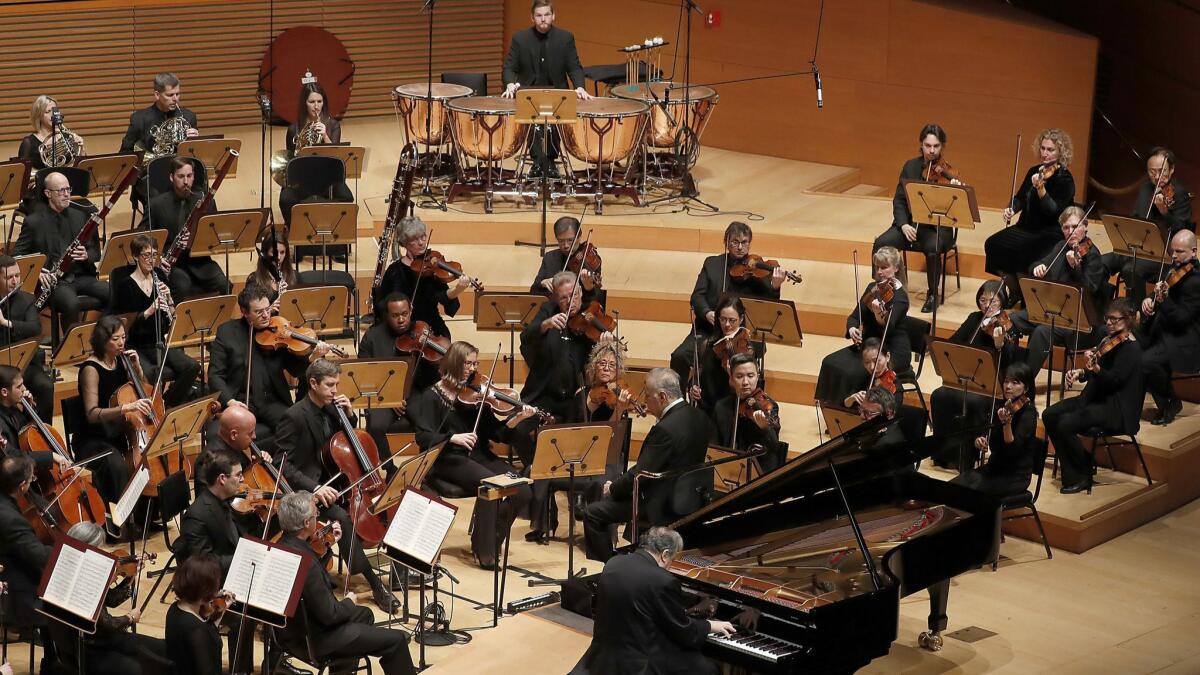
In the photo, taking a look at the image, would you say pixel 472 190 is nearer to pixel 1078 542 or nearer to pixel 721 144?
pixel 721 144

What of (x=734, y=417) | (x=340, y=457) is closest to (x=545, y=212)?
(x=734, y=417)

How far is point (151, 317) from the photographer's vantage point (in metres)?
8.17

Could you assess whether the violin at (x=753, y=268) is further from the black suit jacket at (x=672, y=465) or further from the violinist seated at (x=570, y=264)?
the black suit jacket at (x=672, y=465)

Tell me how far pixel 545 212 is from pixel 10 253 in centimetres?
317

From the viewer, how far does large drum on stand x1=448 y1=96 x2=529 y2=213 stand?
10.5 meters

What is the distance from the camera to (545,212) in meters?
10.2

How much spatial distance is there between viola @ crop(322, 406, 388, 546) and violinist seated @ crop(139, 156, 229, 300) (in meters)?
2.04

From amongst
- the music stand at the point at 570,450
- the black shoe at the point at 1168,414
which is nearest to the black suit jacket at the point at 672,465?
the music stand at the point at 570,450

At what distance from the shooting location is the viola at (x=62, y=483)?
6723 millimetres

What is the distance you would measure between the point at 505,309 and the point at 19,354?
7.50ft

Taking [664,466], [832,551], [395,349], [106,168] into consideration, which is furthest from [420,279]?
[832,551]

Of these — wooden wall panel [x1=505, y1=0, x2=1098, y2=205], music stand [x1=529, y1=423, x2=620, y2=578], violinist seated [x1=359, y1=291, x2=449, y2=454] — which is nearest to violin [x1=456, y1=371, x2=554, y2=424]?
violinist seated [x1=359, y1=291, x2=449, y2=454]

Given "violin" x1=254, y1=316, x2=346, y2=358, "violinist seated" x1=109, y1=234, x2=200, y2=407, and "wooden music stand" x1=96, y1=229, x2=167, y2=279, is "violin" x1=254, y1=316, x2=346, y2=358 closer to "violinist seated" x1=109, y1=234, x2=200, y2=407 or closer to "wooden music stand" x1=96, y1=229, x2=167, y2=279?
"violinist seated" x1=109, y1=234, x2=200, y2=407

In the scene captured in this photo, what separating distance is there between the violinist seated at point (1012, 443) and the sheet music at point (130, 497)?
3.64 metres
